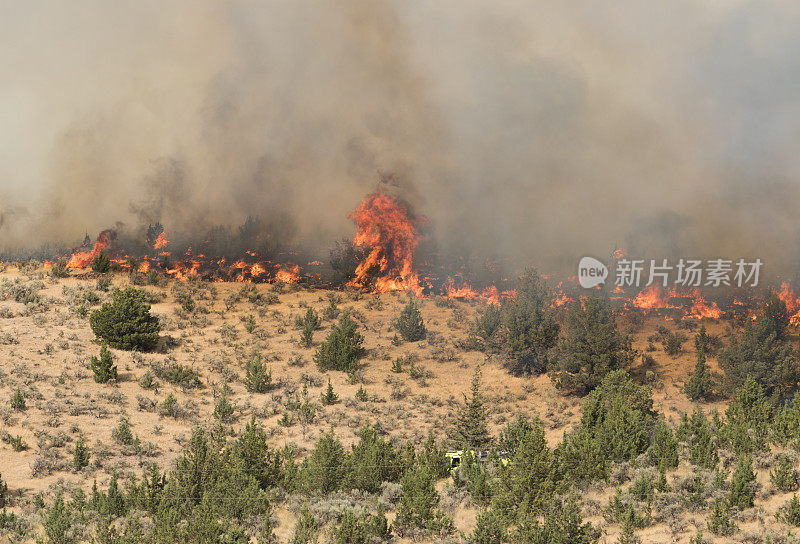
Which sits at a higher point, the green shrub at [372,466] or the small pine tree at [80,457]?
the green shrub at [372,466]

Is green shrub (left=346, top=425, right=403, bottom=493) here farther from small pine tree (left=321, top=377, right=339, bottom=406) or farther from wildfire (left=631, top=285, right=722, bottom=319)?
wildfire (left=631, top=285, right=722, bottom=319)

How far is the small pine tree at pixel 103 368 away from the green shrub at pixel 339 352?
32.5 ft

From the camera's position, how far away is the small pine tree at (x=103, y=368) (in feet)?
106

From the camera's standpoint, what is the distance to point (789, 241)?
2100 inches

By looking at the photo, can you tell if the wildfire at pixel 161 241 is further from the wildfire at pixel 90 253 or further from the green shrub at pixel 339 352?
the green shrub at pixel 339 352

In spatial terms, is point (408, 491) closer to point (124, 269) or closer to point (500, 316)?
point (500, 316)

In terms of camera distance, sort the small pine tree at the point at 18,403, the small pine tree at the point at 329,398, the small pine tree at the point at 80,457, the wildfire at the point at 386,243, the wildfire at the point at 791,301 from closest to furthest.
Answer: the small pine tree at the point at 80,457, the small pine tree at the point at 18,403, the small pine tree at the point at 329,398, the wildfire at the point at 791,301, the wildfire at the point at 386,243

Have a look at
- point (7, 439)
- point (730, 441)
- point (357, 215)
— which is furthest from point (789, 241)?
point (7, 439)

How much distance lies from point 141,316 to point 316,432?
12689mm

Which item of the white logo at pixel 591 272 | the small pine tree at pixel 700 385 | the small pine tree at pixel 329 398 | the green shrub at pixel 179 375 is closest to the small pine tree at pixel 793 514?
the small pine tree at pixel 700 385

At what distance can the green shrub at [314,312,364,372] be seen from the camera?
37531 mm

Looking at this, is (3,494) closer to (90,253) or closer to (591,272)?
(90,253)

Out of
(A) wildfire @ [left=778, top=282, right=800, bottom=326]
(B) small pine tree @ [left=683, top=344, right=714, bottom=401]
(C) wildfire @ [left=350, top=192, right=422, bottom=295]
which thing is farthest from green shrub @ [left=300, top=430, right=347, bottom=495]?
(A) wildfire @ [left=778, top=282, right=800, bottom=326]

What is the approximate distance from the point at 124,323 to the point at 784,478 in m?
29.3
